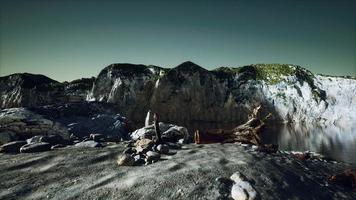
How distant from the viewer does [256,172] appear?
43.6ft

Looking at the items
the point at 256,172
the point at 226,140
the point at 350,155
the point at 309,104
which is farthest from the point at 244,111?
the point at 256,172

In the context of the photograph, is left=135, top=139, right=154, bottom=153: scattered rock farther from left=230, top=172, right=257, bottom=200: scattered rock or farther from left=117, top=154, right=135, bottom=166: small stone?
left=230, top=172, right=257, bottom=200: scattered rock

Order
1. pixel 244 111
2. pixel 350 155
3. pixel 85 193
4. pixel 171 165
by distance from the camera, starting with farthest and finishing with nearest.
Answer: pixel 244 111 → pixel 350 155 → pixel 171 165 → pixel 85 193

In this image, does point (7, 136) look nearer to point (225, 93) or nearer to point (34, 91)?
point (34, 91)

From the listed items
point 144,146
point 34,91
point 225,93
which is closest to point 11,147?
point 144,146

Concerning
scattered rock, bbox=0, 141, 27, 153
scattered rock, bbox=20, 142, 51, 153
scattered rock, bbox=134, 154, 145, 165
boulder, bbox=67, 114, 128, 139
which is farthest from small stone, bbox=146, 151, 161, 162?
boulder, bbox=67, 114, 128, 139

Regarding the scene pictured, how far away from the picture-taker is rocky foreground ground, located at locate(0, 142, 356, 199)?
34.2ft

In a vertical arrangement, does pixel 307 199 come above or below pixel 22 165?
below

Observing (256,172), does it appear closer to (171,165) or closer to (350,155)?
(171,165)

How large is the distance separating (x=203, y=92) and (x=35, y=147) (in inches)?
3502

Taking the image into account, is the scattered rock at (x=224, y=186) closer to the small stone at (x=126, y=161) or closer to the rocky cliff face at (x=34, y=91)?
the small stone at (x=126, y=161)

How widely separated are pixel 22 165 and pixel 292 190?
11.4 m

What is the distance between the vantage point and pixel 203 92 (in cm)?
10319

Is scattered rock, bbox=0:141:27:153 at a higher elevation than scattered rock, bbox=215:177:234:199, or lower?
higher
